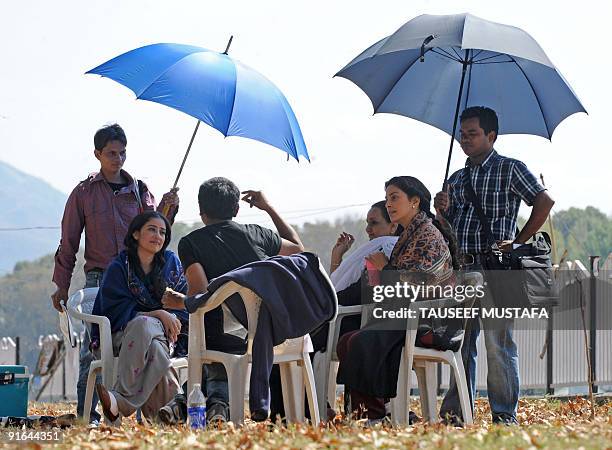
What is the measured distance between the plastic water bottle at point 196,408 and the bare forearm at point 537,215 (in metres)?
2.45

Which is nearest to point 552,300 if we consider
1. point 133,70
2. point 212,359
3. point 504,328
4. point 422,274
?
point 504,328

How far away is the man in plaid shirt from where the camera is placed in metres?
7.51

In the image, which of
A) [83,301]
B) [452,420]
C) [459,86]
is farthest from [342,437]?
[459,86]

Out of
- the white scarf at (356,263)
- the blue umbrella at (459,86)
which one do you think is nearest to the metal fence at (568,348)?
the blue umbrella at (459,86)

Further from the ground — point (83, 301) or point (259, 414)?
point (83, 301)

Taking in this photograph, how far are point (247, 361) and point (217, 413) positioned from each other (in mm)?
554

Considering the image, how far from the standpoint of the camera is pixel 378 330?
264 inches

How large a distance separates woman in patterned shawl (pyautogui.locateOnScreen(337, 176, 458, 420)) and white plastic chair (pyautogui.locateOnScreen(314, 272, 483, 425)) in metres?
0.06

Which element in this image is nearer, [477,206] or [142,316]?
[142,316]

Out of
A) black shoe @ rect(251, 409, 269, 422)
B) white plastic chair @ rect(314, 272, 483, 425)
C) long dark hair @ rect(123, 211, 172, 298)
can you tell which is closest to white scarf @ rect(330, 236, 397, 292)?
white plastic chair @ rect(314, 272, 483, 425)

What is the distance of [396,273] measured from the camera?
682 cm

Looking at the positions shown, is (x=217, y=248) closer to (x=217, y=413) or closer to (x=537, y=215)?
(x=217, y=413)

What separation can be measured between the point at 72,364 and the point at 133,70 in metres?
14.1

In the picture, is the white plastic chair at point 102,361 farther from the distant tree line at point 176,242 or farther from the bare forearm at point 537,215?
the distant tree line at point 176,242
